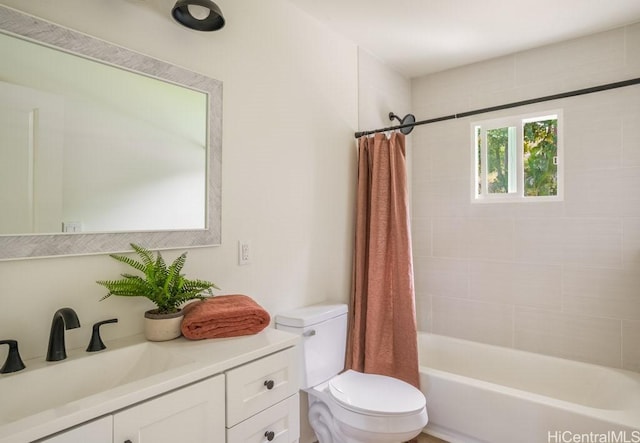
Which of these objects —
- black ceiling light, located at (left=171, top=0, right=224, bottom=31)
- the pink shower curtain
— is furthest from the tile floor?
black ceiling light, located at (left=171, top=0, right=224, bottom=31)

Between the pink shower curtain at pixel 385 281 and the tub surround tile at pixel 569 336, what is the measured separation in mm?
990

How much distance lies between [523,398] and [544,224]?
1228mm

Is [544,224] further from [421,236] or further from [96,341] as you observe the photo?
[96,341]

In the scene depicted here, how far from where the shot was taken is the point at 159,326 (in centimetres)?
130

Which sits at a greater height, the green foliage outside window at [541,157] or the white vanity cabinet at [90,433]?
the green foliage outside window at [541,157]

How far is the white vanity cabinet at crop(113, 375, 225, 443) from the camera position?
0.92 m

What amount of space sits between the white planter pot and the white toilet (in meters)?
0.70

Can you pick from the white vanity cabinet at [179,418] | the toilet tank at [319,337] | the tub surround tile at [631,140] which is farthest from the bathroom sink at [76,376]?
the tub surround tile at [631,140]

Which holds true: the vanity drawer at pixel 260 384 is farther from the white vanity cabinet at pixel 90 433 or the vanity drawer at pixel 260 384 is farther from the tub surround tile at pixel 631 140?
the tub surround tile at pixel 631 140

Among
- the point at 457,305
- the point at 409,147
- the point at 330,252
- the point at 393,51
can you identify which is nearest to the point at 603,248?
the point at 457,305

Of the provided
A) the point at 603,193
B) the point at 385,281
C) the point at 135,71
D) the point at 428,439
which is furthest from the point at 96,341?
the point at 603,193

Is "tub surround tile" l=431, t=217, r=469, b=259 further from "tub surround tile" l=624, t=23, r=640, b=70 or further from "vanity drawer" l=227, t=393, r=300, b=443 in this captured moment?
"vanity drawer" l=227, t=393, r=300, b=443

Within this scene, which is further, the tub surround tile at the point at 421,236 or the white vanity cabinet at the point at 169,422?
the tub surround tile at the point at 421,236

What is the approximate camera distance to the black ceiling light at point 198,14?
139cm
